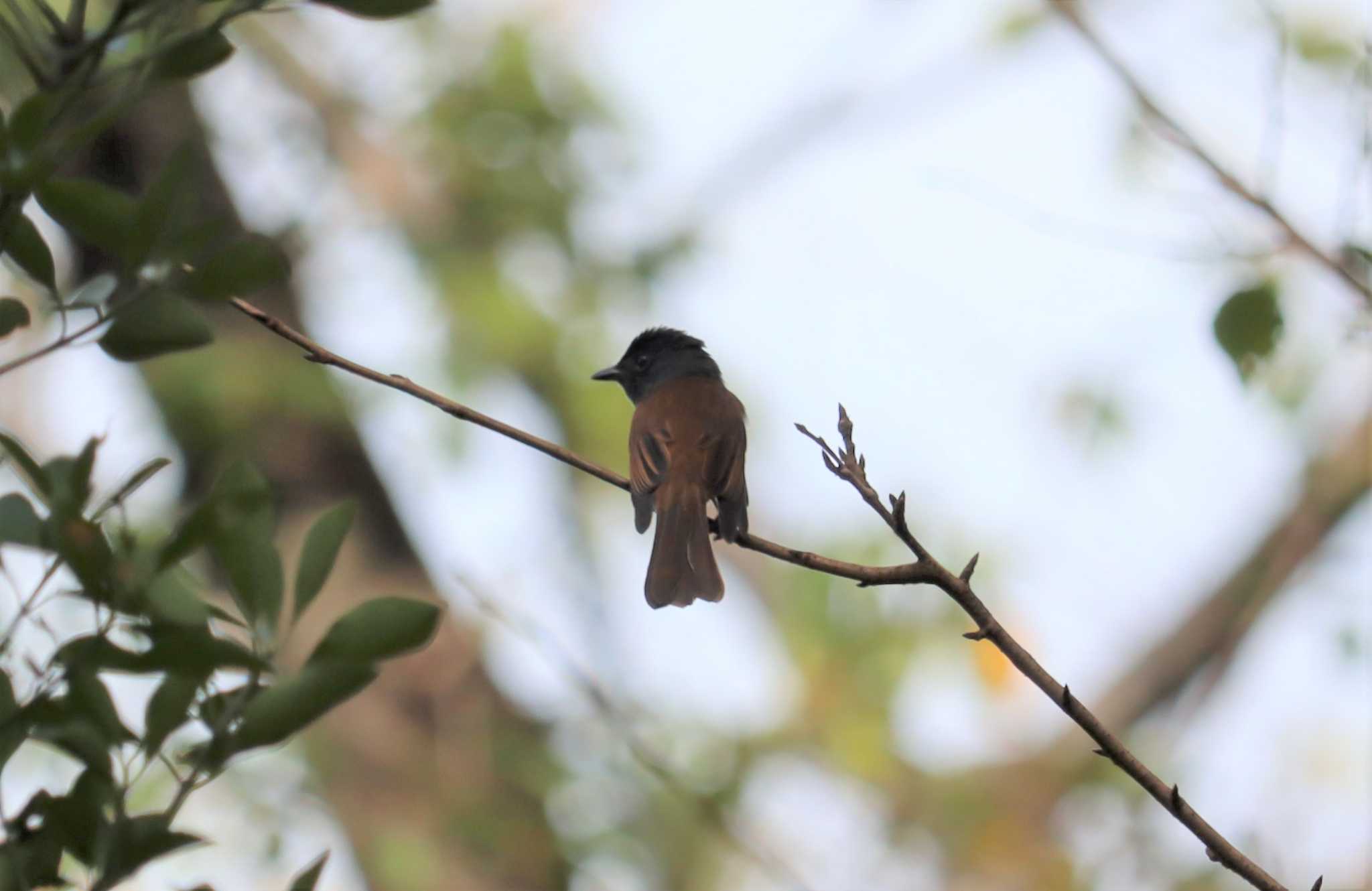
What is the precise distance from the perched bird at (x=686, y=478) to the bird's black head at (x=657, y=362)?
190 millimetres

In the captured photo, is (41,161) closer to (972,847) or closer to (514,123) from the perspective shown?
(972,847)

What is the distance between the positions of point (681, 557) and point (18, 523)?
2.60 m

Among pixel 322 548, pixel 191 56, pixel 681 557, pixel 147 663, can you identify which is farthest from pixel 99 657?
pixel 681 557

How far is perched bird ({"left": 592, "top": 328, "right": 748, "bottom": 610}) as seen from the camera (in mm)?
3832

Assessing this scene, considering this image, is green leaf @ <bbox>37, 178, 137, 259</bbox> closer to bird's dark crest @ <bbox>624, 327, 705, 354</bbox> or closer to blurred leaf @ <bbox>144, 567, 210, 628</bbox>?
blurred leaf @ <bbox>144, 567, 210, 628</bbox>

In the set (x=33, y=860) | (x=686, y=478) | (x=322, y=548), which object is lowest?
(x=33, y=860)

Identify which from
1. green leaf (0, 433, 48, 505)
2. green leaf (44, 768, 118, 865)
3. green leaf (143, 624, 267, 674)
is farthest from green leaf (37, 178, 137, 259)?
green leaf (44, 768, 118, 865)

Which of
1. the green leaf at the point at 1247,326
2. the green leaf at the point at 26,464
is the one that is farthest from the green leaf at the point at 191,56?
the green leaf at the point at 1247,326

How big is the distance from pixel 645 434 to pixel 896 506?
7.98ft

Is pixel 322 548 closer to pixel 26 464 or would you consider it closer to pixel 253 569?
pixel 253 569

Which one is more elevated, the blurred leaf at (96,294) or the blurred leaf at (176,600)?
the blurred leaf at (96,294)

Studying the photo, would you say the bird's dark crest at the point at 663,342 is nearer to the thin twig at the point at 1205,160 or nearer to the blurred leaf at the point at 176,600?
the thin twig at the point at 1205,160

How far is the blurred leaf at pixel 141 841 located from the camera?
131 cm

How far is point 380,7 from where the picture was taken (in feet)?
5.32
